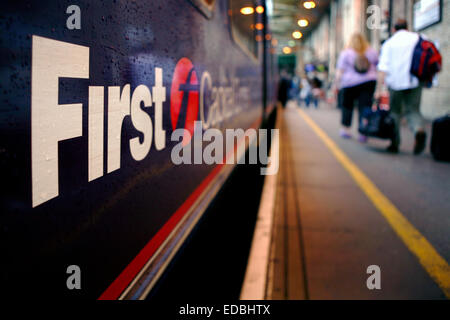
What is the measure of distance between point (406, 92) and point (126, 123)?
4848mm

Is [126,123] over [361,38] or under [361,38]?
under

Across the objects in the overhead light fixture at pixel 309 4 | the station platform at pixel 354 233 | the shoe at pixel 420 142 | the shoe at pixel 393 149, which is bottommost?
the station platform at pixel 354 233

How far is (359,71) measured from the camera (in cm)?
675

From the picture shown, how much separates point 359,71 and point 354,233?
4300mm

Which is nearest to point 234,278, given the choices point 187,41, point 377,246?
point 377,246

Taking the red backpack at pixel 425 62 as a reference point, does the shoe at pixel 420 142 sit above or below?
below

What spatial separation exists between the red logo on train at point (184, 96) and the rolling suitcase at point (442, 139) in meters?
2.91

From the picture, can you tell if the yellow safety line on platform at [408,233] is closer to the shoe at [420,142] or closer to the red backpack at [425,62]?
the shoe at [420,142]

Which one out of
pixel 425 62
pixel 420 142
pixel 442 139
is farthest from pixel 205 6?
pixel 420 142

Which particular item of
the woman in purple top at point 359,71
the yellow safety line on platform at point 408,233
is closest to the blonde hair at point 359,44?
the woman in purple top at point 359,71

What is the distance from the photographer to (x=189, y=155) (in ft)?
5.82

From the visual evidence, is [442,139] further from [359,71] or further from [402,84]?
[359,71]

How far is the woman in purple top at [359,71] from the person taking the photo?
262 inches

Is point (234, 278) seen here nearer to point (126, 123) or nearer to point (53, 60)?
point (126, 123)
